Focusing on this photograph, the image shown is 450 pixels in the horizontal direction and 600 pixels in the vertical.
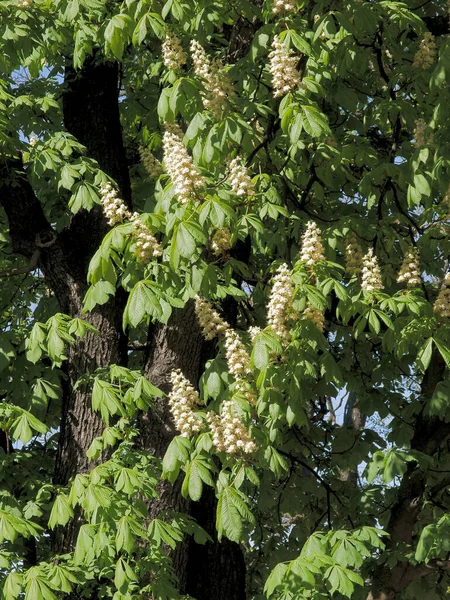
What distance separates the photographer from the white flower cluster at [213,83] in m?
5.47

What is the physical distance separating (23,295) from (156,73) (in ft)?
9.13

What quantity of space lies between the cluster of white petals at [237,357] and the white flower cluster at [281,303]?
22 cm

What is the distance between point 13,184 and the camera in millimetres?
7227

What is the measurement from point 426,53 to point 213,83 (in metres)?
1.52

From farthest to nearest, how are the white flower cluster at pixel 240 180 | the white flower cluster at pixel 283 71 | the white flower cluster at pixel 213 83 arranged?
the white flower cluster at pixel 213 83 < the white flower cluster at pixel 240 180 < the white flower cluster at pixel 283 71

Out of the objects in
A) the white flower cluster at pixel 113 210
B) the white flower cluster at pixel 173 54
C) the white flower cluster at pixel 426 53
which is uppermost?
the white flower cluster at pixel 426 53

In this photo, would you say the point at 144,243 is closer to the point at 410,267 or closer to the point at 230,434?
the point at 230,434

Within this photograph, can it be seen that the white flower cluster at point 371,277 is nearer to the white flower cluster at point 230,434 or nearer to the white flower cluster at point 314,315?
the white flower cluster at point 314,315

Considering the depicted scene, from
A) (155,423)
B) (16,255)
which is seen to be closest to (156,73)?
(16,255)

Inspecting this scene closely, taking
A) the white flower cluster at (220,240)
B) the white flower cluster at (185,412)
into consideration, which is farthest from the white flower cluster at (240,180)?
the white flower cluster at (185,412)

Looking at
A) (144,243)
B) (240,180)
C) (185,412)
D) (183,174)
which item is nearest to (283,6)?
(240,180)

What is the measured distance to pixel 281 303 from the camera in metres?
4.84

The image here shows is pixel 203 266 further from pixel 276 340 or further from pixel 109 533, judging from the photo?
pixel 109 533

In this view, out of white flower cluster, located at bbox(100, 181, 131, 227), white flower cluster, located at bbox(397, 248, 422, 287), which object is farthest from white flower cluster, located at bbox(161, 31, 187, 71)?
white flower cluster, located at bbox(397, 248, 422, 287)
